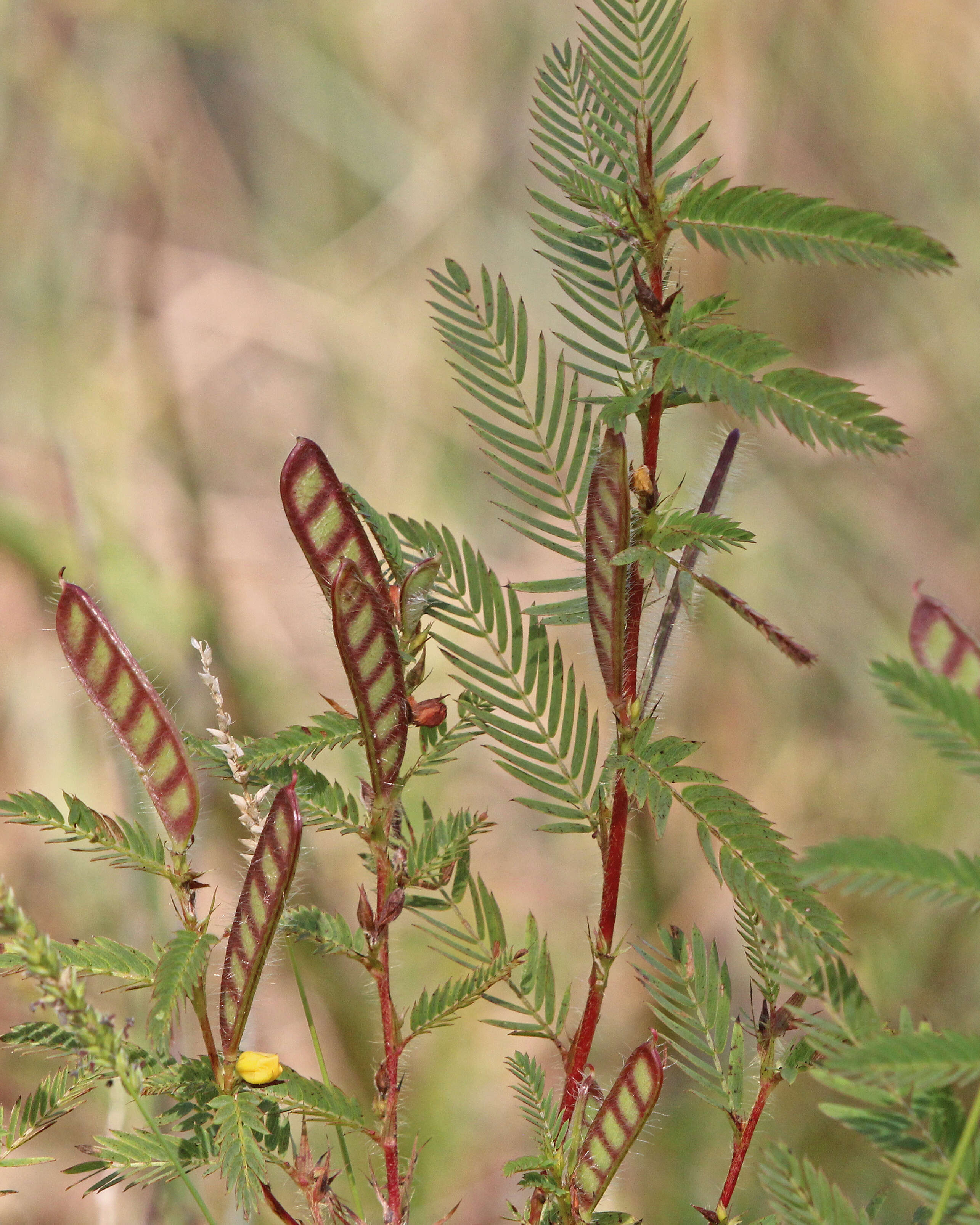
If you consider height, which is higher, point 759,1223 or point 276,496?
point 276,496

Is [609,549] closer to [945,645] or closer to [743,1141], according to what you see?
[945,645]

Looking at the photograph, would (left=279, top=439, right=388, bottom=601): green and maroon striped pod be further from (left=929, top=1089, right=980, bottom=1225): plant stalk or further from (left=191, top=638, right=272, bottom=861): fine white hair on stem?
(left=929, top=1089, right=980, bottom=1225): plant stalk

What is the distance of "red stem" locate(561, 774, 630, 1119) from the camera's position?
1.45 feet

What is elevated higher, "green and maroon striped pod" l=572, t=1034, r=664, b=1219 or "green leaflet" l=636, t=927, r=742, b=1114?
"green leaflet" l=636, t=927, r=742, b=1114

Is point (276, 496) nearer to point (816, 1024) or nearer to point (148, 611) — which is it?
point (148, 611)

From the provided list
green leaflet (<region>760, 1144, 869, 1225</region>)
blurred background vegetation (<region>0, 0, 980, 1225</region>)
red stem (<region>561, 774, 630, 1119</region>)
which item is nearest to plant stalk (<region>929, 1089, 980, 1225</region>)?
green leaflet (<region>760, 1144, 869, 1225</region>)

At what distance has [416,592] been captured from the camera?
413mm

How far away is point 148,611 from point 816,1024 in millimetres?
1221

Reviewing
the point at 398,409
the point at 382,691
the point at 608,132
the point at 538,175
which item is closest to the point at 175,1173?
the point at 382,691

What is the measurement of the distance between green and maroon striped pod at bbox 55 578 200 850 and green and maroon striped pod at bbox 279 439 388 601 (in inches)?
3.1

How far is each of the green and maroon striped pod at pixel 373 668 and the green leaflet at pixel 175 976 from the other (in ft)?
0.27

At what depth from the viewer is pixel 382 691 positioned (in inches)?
15.4

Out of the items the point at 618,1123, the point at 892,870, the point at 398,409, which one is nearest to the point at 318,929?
the point at 618,1123

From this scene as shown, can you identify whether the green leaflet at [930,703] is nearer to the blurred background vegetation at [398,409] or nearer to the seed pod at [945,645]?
the seed pod at [945,645]
